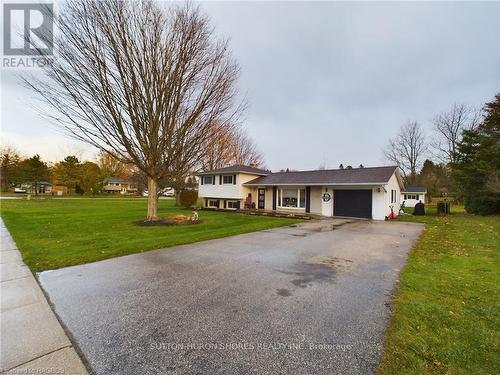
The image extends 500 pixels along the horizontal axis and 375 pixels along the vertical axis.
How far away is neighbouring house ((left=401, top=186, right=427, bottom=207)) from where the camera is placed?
34.4 m

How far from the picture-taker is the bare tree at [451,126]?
28.1 metres

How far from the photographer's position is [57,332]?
2729 mm

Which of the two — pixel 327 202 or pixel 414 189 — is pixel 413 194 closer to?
pixel 414 189

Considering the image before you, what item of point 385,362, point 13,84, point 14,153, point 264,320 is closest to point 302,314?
point 264,320

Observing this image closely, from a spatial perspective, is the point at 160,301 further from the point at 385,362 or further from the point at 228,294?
the point at 385,362

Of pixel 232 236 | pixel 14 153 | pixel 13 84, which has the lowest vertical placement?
pixel 232 236

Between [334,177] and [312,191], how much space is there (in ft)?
6.67

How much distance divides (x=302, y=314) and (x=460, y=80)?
20795 millimetres

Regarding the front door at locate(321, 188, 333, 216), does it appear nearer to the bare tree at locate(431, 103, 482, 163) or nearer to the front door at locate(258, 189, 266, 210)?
the front door at locate(258, 189, 266, 210)

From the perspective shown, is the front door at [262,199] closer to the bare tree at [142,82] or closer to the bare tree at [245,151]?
the bare tree at [142,82]

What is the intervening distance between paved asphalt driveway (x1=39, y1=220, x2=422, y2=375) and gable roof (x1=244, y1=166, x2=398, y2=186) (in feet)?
36.9

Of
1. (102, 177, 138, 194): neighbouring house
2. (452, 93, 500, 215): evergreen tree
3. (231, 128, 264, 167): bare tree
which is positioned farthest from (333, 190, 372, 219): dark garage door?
(102, 177, 138, 194): neighbouring house

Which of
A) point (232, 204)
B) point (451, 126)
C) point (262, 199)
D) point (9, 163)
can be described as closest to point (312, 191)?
point (262, 199)

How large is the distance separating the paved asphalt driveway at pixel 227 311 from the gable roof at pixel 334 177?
11.2 meters
